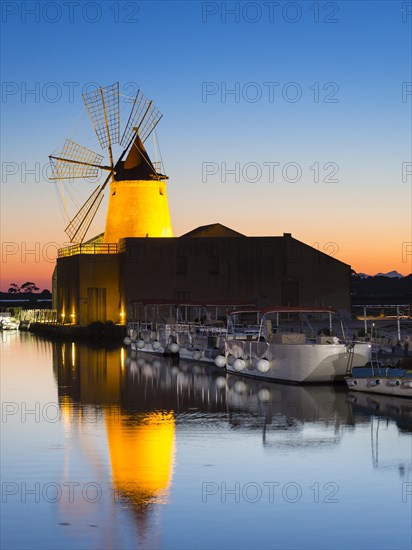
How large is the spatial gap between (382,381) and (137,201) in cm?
4204

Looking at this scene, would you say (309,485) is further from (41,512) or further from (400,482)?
(41,512)

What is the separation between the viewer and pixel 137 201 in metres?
63.8

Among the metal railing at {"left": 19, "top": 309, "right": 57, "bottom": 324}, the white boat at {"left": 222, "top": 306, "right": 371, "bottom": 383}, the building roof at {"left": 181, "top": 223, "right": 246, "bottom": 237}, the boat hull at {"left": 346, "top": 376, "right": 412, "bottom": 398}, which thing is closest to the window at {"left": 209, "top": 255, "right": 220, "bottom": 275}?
the building roof at {"left": 181, "top": 223, "right": 246, "bottom": 237}

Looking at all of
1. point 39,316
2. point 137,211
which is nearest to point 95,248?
point 137,211

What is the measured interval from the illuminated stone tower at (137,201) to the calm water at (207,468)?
37524mm

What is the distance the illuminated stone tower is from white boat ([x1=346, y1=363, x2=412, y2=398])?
39.8m

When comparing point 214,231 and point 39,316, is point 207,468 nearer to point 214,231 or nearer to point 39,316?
point 214,231

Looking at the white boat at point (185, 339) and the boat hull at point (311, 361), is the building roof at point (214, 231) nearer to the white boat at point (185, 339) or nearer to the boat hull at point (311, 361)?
the white boat at point (185, 339)

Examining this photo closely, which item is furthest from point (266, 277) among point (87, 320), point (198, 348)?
point (198, 348)

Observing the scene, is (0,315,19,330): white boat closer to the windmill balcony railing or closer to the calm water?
the windmill balcony railing

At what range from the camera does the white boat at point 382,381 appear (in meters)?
22.5

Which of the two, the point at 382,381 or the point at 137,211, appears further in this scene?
the point at 137,211

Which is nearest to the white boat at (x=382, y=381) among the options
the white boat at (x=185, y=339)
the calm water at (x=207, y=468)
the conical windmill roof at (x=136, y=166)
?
the calm water at (x=207, y=468)

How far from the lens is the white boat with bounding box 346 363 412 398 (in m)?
22.5
